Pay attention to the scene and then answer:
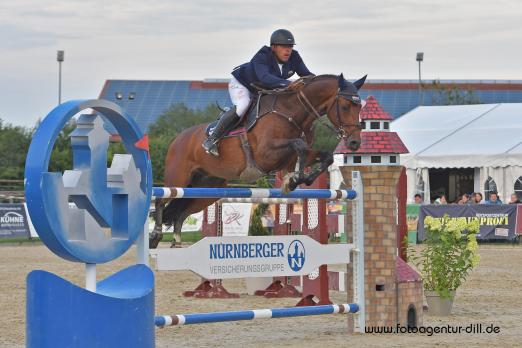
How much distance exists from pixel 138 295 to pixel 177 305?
4.81 m

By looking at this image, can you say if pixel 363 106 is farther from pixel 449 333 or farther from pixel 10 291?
pixel 10 291

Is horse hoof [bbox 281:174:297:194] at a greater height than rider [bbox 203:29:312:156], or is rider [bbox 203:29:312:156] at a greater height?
rider [bbox 203:29:312:156]

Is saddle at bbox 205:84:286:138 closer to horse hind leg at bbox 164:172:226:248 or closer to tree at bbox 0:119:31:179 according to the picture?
horse hind leg at bbox 164:172:226:248

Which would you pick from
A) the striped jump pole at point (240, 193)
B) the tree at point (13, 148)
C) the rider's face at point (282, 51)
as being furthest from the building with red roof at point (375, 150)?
the tree at point (13, 148)

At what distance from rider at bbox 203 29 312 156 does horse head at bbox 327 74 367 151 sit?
1.64 ft

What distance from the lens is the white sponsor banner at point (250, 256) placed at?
7579 mm

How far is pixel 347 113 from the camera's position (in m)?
8.87

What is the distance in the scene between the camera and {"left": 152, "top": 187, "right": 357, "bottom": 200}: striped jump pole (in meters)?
7.54

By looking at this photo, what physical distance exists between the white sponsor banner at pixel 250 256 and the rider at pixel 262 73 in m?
1.53

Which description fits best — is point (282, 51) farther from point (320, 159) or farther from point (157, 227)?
point (157, 227)

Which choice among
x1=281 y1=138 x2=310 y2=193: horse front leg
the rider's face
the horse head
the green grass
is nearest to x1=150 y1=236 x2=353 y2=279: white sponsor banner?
x1=281 y1=138 x2=310 y2=193: horse front leg

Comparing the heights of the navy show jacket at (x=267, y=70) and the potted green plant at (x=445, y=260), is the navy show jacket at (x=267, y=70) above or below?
above

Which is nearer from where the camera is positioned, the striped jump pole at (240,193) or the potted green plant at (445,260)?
the striped jump pole at (240,193)

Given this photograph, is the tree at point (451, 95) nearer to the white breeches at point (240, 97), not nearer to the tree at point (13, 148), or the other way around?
the tree at point (13, 148)
